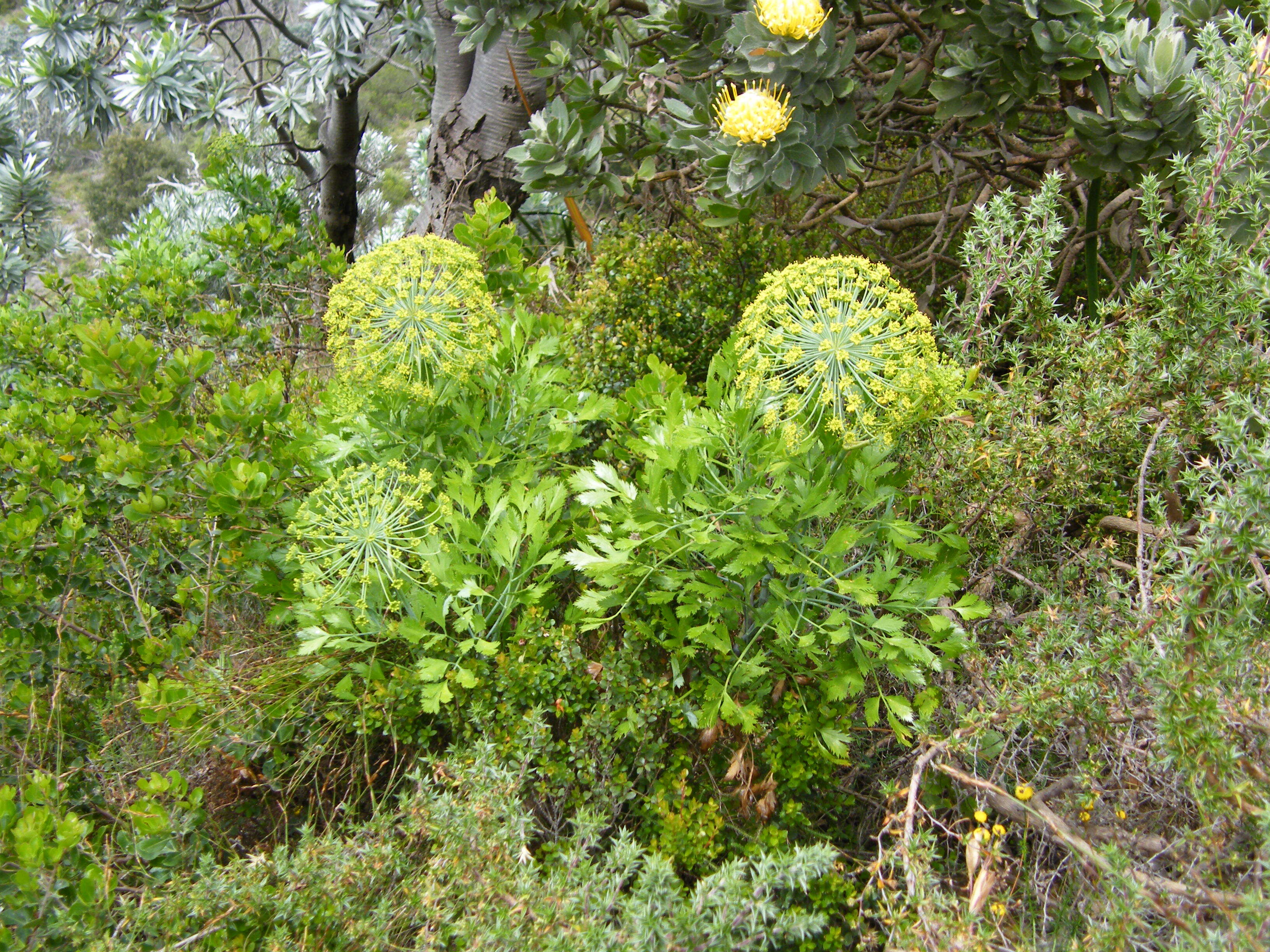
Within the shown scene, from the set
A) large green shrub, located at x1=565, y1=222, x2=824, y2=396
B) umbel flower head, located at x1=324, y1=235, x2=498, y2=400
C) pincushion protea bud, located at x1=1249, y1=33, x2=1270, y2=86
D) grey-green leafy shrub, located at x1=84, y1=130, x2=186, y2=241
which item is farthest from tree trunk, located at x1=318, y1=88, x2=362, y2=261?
grey-green leafy shrub, located at x1=84, y1=130, x2=186, y2=241

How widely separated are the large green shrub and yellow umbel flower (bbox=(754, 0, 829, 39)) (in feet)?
3.00

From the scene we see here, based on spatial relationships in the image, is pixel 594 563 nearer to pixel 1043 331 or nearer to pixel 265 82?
pixel 1043 331

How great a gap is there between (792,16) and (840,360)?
1110 mm

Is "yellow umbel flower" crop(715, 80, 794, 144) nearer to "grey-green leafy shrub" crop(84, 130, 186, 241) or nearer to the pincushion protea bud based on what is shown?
the pincushion protea bud

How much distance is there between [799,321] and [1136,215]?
2250mm

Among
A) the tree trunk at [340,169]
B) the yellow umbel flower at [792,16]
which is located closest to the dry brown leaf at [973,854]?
the yellow umbel flower at [792,16]

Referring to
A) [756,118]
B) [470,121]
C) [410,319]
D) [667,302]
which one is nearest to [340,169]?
[470,121]

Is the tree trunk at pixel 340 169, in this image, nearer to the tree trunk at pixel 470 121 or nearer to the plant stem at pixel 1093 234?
the tree trunk at pixel 470 121

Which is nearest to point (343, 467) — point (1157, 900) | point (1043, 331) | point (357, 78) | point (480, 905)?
point (480, 905)

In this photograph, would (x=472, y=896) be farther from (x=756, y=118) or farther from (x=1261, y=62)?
(x=1261, y=62)

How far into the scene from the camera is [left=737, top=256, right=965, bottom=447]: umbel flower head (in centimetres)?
202

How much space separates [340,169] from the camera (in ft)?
20.1

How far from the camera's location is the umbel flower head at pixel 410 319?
7.83 feet

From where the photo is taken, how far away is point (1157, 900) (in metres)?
1.55
